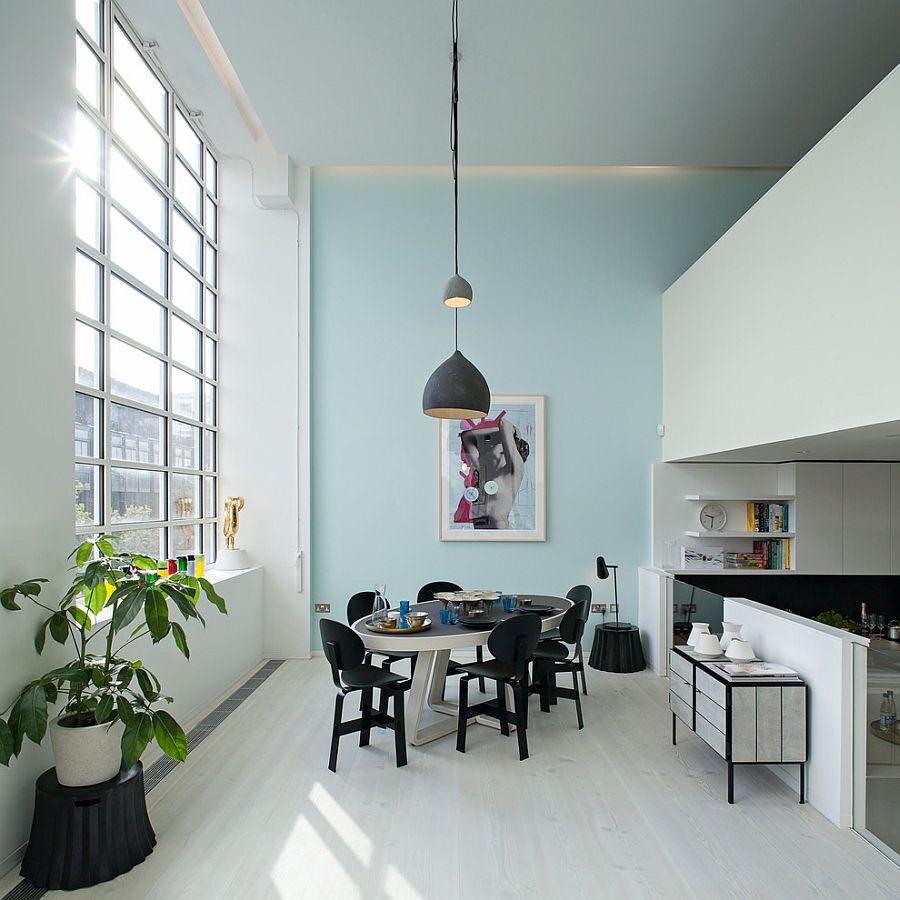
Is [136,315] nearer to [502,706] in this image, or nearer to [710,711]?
[502,706]

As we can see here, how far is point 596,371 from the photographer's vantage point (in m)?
6.48

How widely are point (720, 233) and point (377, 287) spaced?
10.2ft

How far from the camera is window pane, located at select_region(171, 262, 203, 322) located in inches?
214

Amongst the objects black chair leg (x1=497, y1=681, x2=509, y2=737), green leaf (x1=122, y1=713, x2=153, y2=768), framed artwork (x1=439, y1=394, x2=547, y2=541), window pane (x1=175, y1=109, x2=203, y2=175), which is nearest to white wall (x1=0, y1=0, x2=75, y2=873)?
green leaf (x1=122, y1=713, x2=153, y2=768)

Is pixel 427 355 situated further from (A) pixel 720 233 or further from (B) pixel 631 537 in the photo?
(A) pixel 720 233

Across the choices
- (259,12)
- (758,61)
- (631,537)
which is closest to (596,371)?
(631,537)

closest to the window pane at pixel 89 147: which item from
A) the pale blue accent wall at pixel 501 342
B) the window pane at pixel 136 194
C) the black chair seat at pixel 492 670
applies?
the window pane at pixel 136 194

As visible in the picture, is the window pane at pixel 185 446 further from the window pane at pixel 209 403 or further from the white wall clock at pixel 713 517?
the white wall clock at pixel 713 517

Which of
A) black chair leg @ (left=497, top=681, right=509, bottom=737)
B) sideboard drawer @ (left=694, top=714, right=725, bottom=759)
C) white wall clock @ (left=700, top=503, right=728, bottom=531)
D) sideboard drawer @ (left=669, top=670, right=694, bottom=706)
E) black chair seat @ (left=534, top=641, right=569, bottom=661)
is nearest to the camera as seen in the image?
sideboard drawer @ (left=694, top=714, right=725, bottom=759)

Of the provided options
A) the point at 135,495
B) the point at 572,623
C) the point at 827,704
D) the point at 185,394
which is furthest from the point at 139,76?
the point at 827,704

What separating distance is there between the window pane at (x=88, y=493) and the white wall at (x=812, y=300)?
12.6ft

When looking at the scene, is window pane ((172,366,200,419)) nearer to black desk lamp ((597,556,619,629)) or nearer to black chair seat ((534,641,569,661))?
black chair seat ((534,641,569,661))

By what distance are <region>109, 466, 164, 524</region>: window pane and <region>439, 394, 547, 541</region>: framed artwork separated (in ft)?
7.84

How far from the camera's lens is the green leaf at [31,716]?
8.55ft
